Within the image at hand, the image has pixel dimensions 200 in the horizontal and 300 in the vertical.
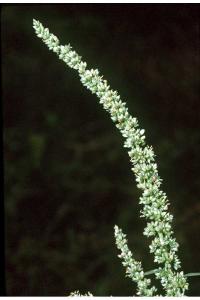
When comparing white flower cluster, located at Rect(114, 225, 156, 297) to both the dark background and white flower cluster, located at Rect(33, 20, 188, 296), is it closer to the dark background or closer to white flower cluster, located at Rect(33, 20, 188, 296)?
white flower cluster, located at Rect(33, 20, 188, 296)

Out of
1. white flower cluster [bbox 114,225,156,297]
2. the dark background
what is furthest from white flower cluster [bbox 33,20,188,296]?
the dark background

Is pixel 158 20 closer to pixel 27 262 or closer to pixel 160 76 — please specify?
pixel 160 76

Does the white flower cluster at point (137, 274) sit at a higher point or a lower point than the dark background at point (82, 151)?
lower

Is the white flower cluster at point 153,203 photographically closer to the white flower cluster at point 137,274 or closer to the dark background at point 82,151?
the white flower cluster at point 137,274

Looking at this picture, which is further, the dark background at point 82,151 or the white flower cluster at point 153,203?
the dark background at point 82,151

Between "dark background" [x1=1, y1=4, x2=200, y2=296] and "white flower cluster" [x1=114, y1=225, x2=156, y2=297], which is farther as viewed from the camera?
"dark background" [x1=1, y1=4, x2=200, y2=296]

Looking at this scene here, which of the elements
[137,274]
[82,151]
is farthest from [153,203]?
[82,151]

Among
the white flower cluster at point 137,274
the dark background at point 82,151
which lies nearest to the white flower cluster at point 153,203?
the white flower cluster at point 137,274

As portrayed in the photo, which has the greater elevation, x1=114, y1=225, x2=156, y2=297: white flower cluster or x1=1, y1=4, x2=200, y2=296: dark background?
x1=1, y1=4, x2=200, y2=296: dark background

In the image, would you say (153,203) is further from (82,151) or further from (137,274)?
(82,151)

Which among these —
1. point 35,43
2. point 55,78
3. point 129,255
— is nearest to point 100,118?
point 55,78

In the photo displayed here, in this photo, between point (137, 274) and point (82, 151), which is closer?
point (137, 274)
